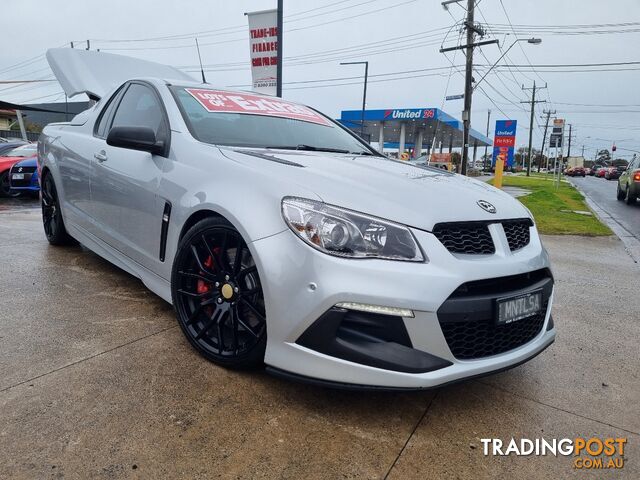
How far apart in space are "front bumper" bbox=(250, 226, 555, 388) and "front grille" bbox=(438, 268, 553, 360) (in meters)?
0.03

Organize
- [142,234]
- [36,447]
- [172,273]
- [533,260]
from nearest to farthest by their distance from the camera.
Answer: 1. [36,447]
2. [533,260]
3. [172,273]
4. [142,234]

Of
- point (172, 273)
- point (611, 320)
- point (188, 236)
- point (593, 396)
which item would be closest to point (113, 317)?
point (172, 273)

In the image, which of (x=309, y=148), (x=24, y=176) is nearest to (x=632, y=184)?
(x=309, y=148)

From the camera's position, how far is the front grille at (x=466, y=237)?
6.78 ft

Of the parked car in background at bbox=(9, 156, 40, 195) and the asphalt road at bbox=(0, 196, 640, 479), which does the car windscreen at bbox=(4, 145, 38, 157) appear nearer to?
the parked car in background at bbox=(9, 156, 40, 195)

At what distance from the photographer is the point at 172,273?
8.68 ft

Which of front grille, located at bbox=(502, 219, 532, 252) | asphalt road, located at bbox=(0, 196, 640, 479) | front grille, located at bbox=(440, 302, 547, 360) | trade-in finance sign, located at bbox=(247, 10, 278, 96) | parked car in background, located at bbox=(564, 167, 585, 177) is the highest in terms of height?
trade-in finance sign, located at bbox=(247, 10, 278, 96)

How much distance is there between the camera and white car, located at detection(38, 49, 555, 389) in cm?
192

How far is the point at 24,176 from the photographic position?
391 inches

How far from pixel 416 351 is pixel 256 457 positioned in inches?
28.8

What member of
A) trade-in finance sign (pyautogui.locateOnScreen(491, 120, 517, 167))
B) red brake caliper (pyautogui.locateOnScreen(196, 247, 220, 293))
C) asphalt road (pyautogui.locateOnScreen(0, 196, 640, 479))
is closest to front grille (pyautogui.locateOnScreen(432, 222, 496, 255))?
asphalt road (pyautogui.locateOnScreen(0, 196, 640, 479))

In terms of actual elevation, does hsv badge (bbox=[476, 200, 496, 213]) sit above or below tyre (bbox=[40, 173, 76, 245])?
above

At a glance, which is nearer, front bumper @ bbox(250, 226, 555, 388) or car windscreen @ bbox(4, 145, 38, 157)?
front bumper @ bbox(250, 226, 555, 388)

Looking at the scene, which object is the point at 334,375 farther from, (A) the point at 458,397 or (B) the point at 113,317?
(B) the point at 113,317
